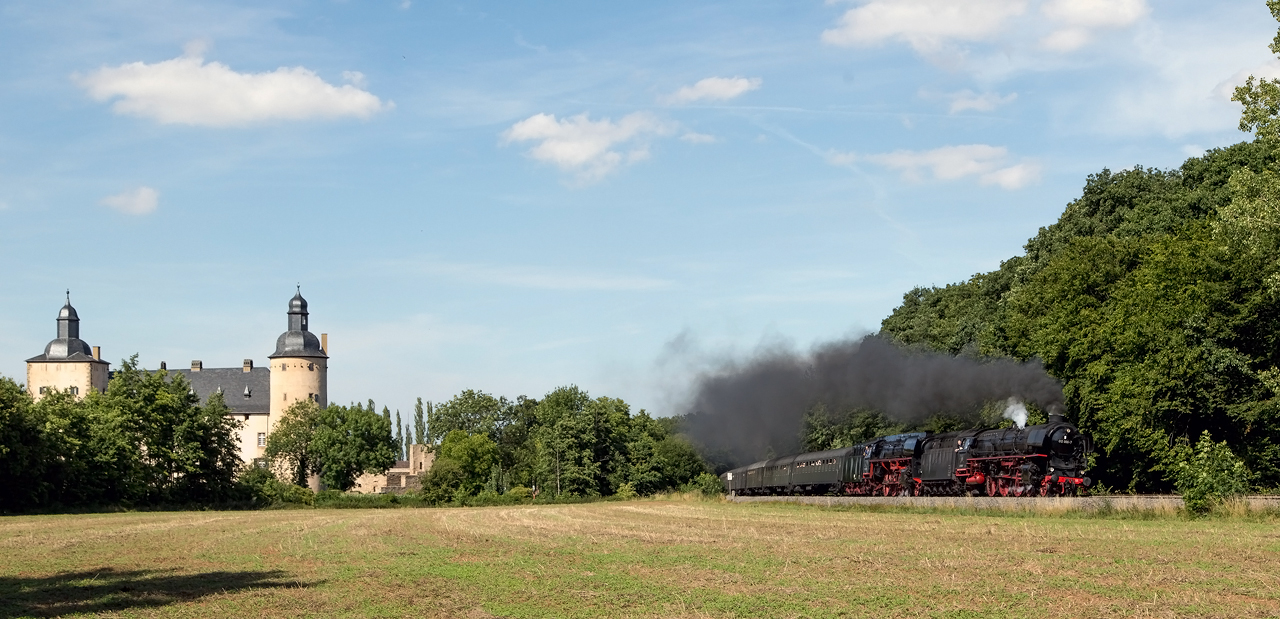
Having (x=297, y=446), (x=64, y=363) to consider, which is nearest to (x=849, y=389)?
(x=297, y=446)

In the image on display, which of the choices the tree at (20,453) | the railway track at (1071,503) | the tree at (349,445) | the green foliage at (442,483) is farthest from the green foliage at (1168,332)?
the tree at (349,445)

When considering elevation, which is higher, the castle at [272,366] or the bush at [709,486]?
the castle at [272,366]

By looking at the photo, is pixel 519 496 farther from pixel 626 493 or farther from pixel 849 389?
pixel 849 389

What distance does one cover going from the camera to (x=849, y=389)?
66.6 meters

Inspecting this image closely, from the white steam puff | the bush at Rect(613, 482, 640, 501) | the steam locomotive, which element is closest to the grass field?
the steam locomotive

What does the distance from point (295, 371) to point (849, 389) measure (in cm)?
9879

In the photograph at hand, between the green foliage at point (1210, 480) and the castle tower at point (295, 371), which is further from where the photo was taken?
the castle tower at point (295, 371)

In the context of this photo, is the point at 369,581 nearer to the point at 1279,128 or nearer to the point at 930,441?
the point at 1279,128

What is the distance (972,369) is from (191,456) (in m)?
51.3

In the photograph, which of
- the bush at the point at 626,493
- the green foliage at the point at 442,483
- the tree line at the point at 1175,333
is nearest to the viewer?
the tree line at the point at 1175,333

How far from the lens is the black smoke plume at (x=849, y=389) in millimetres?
53812

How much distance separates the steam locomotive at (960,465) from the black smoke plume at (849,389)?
2.76 metres

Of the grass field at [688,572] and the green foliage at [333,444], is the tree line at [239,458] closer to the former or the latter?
the green foliage at [333,444]

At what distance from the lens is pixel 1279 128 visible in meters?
38.6
